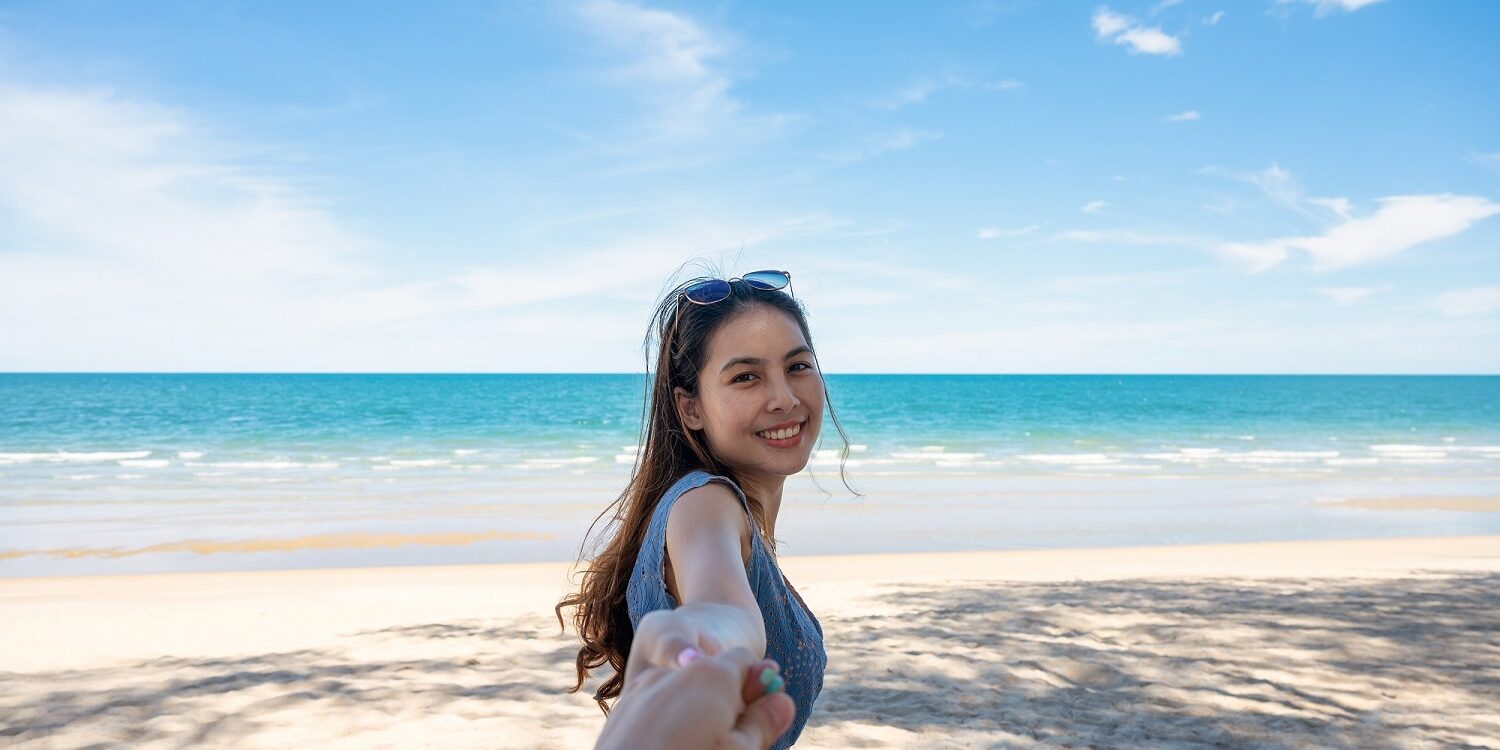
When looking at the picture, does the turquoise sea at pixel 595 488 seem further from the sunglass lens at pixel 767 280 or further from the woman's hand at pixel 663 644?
the woman's hand at pixel 663 644

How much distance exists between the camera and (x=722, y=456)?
198 centimetres

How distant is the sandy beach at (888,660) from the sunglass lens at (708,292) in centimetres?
306

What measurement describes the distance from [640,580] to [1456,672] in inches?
222

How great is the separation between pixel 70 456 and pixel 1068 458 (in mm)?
24329

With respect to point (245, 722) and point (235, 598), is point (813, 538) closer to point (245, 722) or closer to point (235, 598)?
point (235, 598)

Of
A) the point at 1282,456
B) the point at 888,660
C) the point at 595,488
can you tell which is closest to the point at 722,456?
the point at 888,660

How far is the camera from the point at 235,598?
7.97 meters

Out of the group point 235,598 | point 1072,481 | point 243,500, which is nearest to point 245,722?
point 235,598

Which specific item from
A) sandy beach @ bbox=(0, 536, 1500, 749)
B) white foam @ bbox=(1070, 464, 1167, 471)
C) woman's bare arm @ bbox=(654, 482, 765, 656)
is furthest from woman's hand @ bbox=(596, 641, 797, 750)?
white foam @ bbox=(1070, 464, 1167, 471)

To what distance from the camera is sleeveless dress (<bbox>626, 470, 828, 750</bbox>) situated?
1625 millimetres

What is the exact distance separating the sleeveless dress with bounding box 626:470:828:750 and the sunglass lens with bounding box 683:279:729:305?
0.45 m

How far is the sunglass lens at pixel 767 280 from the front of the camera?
212 centimetres

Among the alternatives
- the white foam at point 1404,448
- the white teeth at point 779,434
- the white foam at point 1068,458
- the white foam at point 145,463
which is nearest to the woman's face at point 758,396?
the white teeth at point 779,434

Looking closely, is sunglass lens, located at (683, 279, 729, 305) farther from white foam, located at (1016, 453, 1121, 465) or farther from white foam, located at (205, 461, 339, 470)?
white foam, located at (205, 461, 339, 470)
